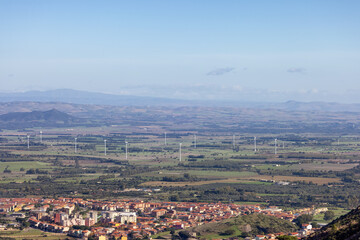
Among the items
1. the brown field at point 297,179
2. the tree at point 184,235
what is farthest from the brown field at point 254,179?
the tree at point 184,235

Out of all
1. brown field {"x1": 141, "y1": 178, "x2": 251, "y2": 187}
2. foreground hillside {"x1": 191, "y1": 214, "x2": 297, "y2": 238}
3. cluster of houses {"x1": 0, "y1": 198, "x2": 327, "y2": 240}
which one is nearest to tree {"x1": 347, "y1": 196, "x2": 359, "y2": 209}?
cluster of houses {"x1": 0, "y1": 198, "x2": 327, "y2": 240}

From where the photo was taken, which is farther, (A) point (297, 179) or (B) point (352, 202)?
(A) point (297, 179)

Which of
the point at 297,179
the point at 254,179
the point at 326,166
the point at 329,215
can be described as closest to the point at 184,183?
the point at 254,179

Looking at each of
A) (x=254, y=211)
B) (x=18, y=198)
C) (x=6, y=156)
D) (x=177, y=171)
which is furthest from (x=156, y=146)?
(x=254, y=211)

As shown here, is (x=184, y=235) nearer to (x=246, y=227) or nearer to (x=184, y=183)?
(x=246, y=227)

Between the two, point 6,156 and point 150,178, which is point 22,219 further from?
point 6,156

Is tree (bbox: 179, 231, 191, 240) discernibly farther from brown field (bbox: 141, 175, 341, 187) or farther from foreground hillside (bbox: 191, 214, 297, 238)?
brown field (bbox: 141, 175, 341, 187)
